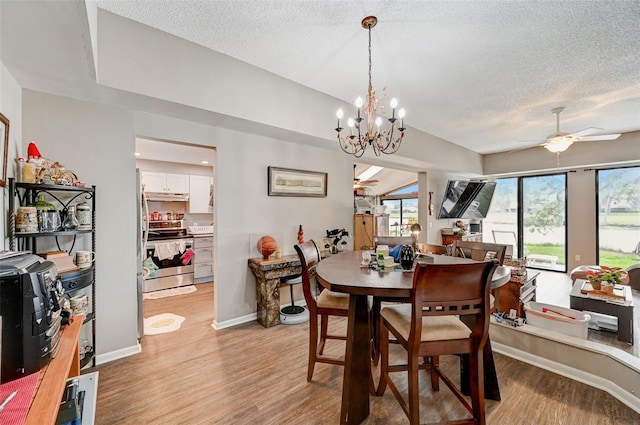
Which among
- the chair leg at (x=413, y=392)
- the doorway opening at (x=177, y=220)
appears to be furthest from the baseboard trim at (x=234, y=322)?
the chair leg at (x=413, y=392)

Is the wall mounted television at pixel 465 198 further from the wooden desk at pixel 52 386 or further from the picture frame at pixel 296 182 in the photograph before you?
the wooden desk at pixel 52 386

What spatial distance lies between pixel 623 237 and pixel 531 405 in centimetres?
565

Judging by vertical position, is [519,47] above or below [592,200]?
above

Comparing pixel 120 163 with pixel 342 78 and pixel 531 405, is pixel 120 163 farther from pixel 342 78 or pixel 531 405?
pixel 531 405

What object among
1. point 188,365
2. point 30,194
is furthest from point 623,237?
point 30,194

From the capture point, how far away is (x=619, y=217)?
5.21 meters

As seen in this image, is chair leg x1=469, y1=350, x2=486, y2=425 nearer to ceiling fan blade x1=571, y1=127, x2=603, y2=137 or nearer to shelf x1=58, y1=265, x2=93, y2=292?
shelf x1=58, y1=265, x2=93, y2=292

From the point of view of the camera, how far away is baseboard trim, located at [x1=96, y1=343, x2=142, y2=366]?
2283 millimetres

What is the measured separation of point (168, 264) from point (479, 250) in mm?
4425

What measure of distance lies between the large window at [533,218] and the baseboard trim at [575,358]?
497 centimetres

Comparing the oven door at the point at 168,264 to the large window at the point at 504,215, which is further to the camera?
the large window at the point at 504,215

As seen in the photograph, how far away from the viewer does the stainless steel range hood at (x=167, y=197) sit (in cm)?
461

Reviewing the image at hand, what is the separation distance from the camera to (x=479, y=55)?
2.43 meters

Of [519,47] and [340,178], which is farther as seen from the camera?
[340,178]
